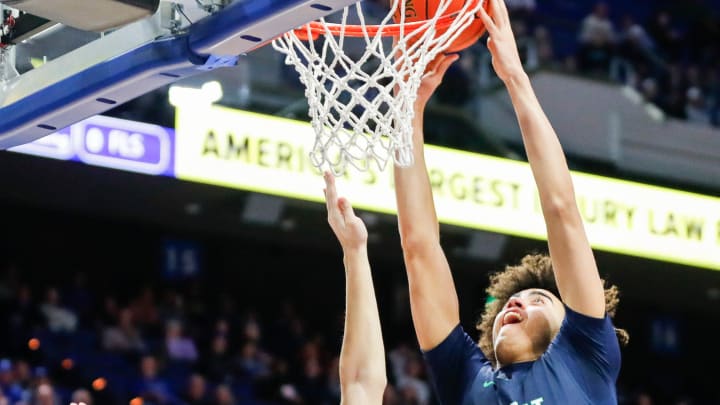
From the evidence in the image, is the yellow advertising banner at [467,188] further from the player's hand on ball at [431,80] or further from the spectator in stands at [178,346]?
the player's hand on ball at [431,80]

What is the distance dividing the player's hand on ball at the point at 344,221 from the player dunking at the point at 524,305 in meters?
0.35

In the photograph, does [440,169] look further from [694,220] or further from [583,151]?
[694,220]

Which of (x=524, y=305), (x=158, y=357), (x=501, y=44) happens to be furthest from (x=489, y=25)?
(x=158, y=357)

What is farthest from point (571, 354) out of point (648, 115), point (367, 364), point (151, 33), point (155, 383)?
point (648, 115)

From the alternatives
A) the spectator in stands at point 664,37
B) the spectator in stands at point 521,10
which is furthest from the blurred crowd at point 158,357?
the spectator in stands at point 664,37

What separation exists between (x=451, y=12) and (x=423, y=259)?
665 mm

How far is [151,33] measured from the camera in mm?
3582

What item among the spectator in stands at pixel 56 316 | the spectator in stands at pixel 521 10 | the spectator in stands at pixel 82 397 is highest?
the spectator in stands at pixel 521 10

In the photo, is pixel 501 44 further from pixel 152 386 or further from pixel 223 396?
pixel 223 396

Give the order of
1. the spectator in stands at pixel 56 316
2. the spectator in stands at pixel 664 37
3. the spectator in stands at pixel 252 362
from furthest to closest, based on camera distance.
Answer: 1. the spectator in stands at pixel 664 37
2. the spectator in stands at pixel 252 362
3. the spectator in stands at pixel 56 316

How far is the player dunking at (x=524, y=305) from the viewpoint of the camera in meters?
3.20

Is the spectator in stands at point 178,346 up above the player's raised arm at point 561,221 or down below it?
below

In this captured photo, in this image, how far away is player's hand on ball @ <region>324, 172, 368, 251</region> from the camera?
128 inches

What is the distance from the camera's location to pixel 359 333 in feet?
10.4
